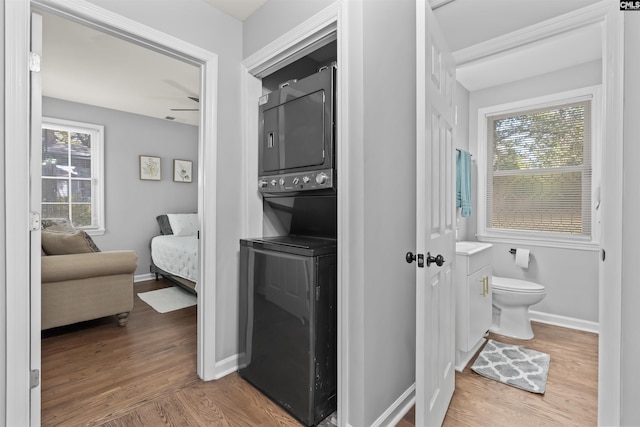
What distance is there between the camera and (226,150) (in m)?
2.11

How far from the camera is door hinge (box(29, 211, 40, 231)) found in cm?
145

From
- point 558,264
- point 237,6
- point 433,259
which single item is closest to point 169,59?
point 237,6

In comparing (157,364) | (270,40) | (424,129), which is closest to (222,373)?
(157,364)

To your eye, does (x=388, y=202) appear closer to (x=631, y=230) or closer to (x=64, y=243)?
(x=631, y=230)

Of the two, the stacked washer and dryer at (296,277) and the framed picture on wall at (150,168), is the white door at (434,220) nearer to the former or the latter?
the stacked washer and dryer at (296,277)

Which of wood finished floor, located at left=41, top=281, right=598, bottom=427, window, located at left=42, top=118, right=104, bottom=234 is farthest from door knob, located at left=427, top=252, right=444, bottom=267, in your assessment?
window, located at left=42, top=118, right=104, bottom=234

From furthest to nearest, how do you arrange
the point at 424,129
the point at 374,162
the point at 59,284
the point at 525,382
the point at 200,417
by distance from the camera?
1. the point at 59,284
2. the point at 525,382
3. the point at 200,417
4. the point at 374,162
5. the point at 424,129

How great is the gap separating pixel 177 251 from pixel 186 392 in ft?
7.58

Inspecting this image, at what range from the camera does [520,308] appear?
277 centimetres

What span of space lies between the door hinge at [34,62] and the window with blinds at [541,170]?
12.3 feet

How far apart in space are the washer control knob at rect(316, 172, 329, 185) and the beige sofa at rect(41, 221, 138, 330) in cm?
226

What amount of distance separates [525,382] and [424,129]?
1837 mm

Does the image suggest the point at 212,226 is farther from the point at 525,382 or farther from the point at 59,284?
the point at 525,382

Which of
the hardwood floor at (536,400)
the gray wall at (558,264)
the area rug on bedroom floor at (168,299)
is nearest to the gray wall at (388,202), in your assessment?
the hardwood floor at (536,400)
